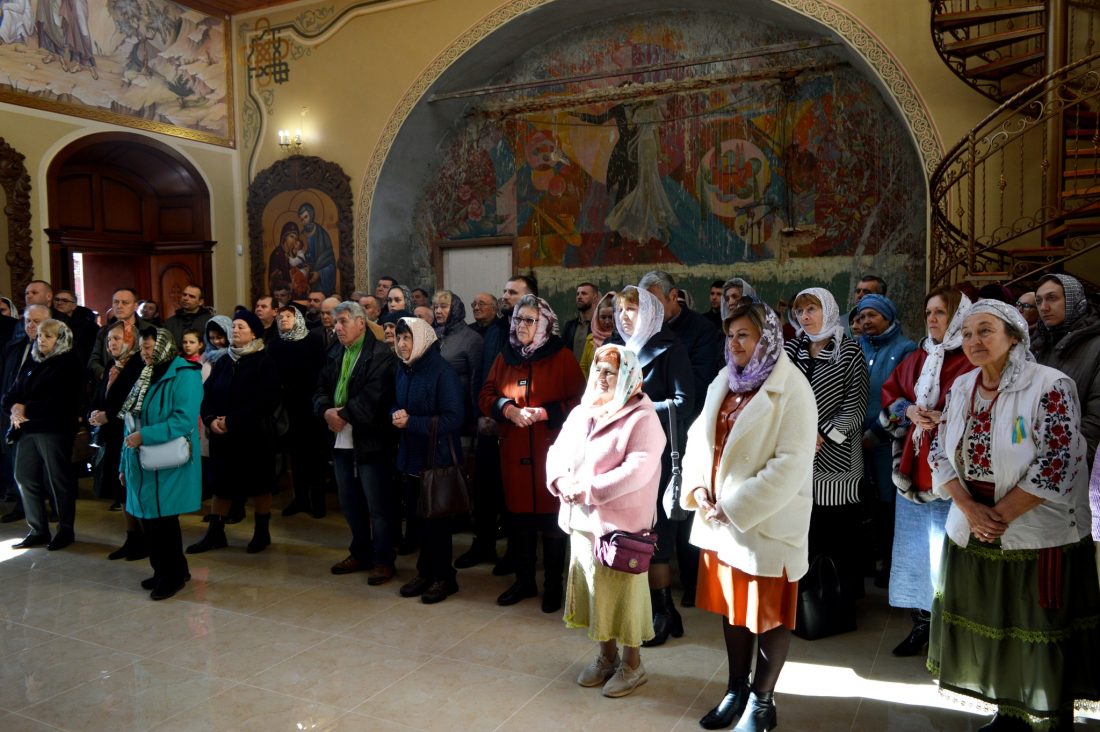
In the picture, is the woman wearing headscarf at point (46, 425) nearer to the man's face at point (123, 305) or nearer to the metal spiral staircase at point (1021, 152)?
the man's face at point (123, 305)

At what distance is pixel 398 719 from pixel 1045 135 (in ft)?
22.2

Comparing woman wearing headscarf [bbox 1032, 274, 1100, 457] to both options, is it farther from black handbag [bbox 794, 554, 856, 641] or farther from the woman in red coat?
the woman in red coat

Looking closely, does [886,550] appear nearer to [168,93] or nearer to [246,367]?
[246,367]

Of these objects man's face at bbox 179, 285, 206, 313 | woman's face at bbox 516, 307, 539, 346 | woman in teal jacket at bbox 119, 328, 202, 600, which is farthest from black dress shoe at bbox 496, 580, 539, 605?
man's face at bbox 179, 285, 206, 313

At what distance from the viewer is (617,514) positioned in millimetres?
3514

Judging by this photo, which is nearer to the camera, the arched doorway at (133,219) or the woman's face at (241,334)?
the woman's face at (241,334)

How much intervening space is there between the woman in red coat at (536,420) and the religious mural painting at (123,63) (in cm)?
761

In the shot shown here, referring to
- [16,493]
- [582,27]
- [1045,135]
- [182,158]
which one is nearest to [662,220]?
[582,27]

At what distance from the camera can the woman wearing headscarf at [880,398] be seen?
15.0 feet

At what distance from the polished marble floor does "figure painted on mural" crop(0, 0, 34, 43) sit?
6434mm

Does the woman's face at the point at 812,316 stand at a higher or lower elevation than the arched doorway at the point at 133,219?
lower

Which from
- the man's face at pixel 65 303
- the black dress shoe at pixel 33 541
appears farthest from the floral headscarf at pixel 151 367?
the man's face at pixel 65 303

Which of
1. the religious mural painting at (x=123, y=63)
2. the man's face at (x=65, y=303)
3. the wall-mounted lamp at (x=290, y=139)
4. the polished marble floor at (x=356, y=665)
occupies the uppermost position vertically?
the religious mural painting at (x=123, y=63)

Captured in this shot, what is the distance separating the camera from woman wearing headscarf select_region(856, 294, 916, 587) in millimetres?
4566
